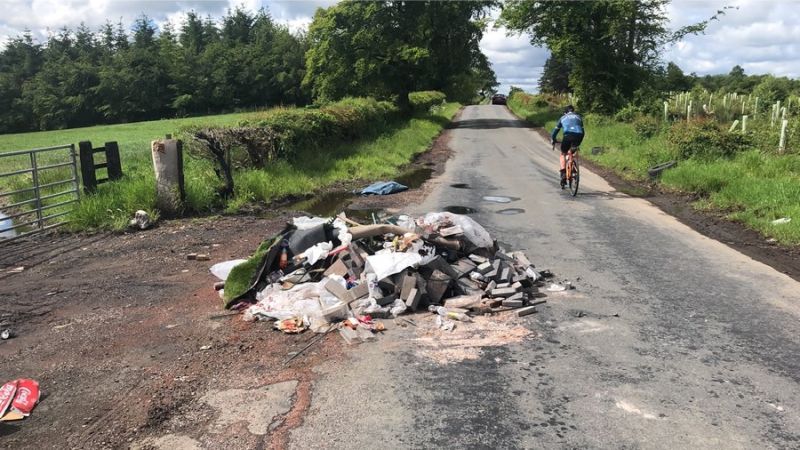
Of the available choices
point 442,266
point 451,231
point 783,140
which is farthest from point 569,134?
point 442,266

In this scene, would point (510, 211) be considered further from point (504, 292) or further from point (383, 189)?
point (504, 292)

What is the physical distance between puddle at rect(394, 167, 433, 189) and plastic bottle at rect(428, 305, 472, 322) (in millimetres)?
9920

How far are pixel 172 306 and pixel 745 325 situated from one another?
5.98 metres

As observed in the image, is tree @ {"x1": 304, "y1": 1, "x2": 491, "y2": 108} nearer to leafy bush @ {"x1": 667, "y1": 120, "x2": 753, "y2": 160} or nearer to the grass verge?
the grass verge

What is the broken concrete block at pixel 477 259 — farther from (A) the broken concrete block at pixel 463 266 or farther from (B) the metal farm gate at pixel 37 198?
(B) the metal farm gate at pixel 37 198

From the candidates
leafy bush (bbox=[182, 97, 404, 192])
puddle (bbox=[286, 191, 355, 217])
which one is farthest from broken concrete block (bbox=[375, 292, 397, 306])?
leafy bush (bbox=[182, 97, 404, 192])

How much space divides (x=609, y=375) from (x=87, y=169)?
34.7 ft

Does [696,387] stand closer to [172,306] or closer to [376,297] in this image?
[376,297]

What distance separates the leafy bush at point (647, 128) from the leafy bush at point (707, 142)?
3968 millimetres

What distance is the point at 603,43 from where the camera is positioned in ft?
110

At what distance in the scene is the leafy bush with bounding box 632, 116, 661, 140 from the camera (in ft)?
65.7

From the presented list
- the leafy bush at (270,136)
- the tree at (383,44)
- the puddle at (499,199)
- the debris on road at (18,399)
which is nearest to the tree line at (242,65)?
the tree at (383,44)

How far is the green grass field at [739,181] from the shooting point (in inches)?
391

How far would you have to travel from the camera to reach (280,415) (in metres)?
4.04
